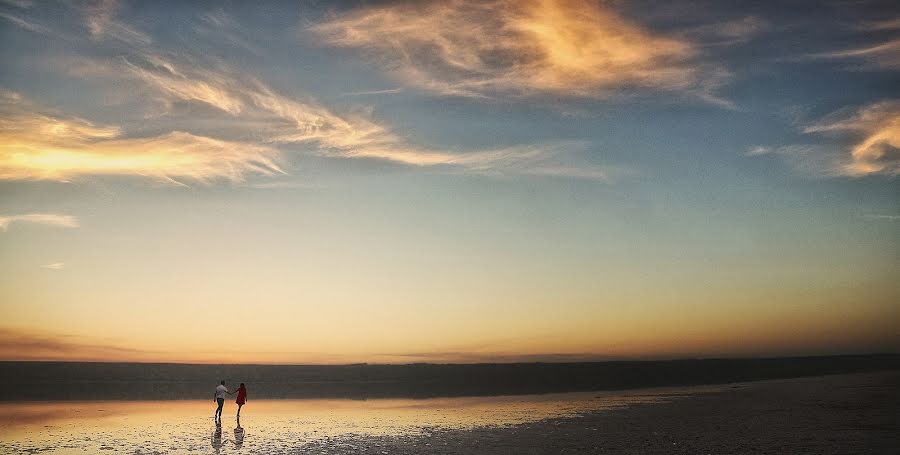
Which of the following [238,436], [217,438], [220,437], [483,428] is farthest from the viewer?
[483,428]

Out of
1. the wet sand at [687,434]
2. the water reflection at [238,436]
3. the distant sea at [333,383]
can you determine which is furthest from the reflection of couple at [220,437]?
the distant sea at [333,383]

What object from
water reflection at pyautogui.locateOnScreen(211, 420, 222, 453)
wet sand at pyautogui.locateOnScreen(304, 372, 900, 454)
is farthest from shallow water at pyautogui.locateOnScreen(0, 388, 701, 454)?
wet sand at pyautogui.locateOnScreen(304, 372, 900, 454)

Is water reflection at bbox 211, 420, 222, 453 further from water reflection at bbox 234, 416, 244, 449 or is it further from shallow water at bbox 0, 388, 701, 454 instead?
water reflection at bbox 234, 416, 244, 449

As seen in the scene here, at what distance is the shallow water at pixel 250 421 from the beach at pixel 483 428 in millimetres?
64

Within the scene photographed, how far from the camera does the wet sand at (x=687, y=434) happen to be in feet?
85.7

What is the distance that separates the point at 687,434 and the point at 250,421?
22287 mm

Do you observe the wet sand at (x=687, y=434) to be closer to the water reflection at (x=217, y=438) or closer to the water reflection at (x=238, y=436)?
the water reflection at (x=238, y=436)

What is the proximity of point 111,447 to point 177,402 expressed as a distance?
29924 millimetres

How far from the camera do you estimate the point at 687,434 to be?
101ft

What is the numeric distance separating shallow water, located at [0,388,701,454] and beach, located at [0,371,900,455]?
64 mm

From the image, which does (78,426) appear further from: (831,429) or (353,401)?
(831,429)

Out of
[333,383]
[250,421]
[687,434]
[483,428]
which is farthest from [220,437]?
[333,383]

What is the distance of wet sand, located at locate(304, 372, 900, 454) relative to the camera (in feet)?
85.7

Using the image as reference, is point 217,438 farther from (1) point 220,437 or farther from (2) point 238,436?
(2) point 238,436
